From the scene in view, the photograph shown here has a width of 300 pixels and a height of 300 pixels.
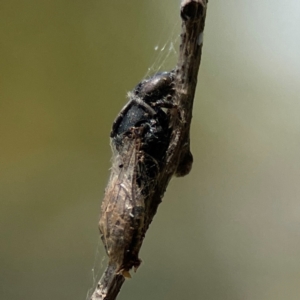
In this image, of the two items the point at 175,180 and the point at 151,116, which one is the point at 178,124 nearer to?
the point at 151,116

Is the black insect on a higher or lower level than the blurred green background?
lower

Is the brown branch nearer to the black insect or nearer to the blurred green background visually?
the black insect

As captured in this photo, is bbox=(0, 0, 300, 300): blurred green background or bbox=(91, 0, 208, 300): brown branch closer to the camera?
bbox=(91, 0, 208, 300): brown branch

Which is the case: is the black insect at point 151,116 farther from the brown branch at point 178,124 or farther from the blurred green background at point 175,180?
the blurred green background at point 175,180

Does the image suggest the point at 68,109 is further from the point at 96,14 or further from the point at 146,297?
the point at 146,297

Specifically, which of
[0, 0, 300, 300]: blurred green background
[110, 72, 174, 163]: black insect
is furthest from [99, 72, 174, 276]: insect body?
[0, 0, 300, 300]: blurred green background

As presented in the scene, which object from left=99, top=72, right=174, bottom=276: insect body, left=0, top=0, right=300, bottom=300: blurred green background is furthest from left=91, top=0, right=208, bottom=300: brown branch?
left=0, top=0, right=300, bottom=300: blurred green background

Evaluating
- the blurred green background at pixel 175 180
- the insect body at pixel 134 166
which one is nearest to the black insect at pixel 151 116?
the insect body at pixel 134 166

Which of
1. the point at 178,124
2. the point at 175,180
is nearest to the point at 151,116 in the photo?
the point at 178,124
